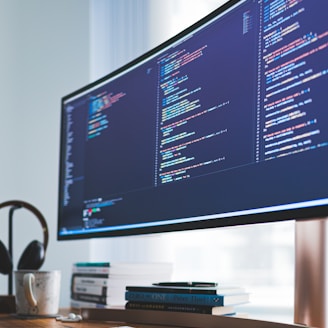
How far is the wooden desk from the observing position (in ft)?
Result: 3.12

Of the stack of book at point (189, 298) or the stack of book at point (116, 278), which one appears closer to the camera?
the stack of book at point (189, 298)

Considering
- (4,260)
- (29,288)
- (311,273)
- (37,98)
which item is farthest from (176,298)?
(37,98)

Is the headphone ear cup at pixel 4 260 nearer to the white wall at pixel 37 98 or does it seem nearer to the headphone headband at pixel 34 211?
the headphone headband at pixel 34 211

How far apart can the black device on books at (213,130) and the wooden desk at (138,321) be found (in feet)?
0.51

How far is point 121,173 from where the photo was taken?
4.49 ft

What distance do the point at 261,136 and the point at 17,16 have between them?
A: 132 centimetres

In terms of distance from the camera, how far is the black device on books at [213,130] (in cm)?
89

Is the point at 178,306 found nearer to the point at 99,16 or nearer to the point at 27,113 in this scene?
the point at 27,113

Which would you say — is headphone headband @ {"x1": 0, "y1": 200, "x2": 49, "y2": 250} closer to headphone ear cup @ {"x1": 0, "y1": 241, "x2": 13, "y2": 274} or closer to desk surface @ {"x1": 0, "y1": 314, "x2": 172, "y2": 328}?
headphone ear cup @ {"x1": 0, "y1": 241, "x2": 13, "y2": 274}

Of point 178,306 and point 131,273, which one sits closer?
point 178,306

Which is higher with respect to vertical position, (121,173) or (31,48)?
(31,48)

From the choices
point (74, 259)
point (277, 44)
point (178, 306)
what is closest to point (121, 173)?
point (178, 306)

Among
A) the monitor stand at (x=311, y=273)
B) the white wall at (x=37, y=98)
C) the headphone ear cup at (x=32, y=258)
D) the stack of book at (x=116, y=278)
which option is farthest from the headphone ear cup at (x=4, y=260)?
the monitor stand at (x=311, y=273)

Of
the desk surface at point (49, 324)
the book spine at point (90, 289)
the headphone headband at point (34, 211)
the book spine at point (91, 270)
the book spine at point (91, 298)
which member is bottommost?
the desk surface at point (49, 324)
